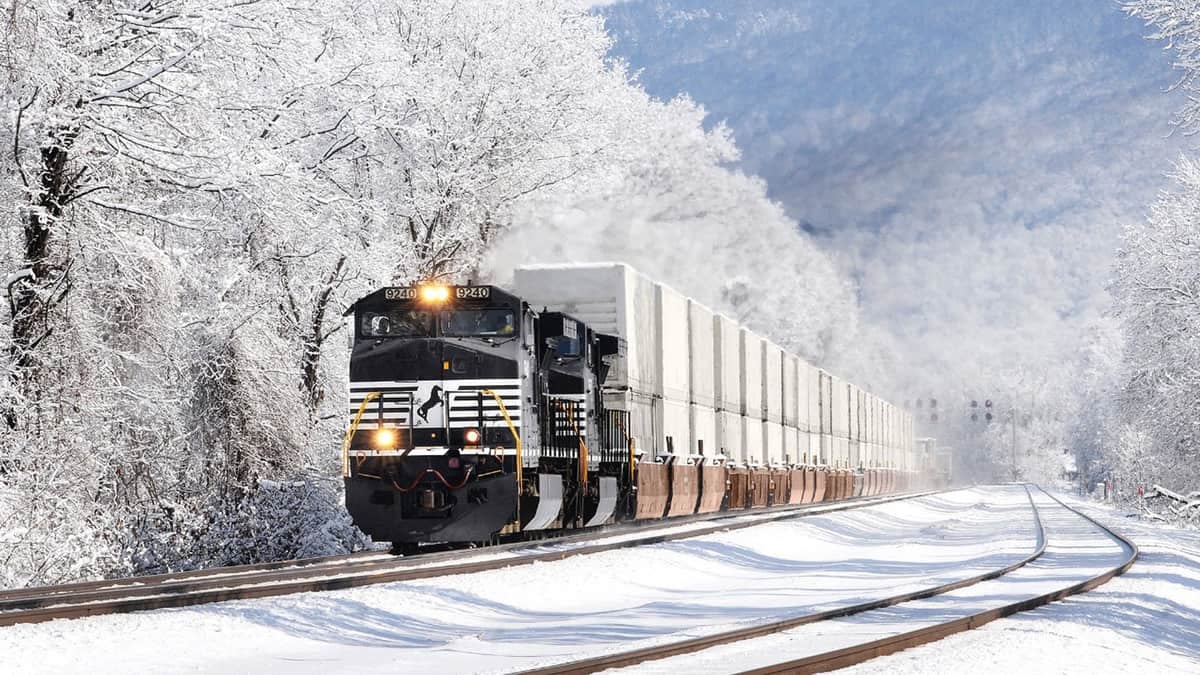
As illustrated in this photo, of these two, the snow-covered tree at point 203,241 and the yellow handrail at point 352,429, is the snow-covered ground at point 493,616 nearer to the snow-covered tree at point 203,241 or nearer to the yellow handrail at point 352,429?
the yellow handrail at point 352,429

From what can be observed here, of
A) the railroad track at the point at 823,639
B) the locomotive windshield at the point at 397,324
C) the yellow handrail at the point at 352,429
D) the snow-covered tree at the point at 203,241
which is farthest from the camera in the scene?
the locomotive windshield at the point at 397,324

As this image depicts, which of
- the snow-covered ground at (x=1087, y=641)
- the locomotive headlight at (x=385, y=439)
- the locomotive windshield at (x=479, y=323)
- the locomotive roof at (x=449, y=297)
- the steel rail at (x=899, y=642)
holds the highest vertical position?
the locomotive roof at (x=449, y=297)

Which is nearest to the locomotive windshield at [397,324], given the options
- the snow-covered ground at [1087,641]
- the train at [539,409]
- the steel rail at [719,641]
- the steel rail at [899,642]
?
the train at [539,409]

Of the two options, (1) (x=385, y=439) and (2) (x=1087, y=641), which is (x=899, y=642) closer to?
(2) (x=1087, y=641)

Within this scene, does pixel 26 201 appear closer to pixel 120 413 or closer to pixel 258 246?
pixel 120 413

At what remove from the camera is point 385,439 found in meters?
18.9

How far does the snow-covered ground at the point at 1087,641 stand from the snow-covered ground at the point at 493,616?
6.90 ft

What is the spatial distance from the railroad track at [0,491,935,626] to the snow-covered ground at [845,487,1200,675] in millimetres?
6049

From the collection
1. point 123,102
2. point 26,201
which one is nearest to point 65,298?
point 26,201

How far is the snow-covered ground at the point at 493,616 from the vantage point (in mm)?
10523

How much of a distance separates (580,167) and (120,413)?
62.3 ft

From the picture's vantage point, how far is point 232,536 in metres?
22.0

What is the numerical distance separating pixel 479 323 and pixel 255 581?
5.61 meters

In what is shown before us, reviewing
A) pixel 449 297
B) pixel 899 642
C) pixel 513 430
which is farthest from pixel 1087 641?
pixel 449 297
